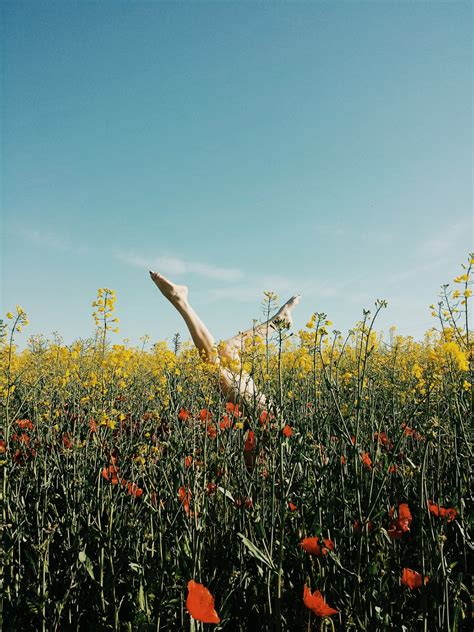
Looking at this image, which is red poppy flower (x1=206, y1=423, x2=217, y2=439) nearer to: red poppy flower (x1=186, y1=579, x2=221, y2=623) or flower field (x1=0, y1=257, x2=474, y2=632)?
flower field (x1=0, y1=257, x2=474, y2=632)

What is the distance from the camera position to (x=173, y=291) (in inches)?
249

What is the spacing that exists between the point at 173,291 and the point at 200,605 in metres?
5.34

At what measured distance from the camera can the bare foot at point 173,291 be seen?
630 centimetres

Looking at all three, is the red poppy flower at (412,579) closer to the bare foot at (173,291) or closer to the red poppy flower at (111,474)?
the red poppy flower at (111,474)

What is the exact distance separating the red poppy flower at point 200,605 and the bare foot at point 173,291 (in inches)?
204

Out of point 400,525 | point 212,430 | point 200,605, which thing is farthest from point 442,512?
point 212,430

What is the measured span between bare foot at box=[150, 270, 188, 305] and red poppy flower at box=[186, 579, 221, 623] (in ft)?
17.0

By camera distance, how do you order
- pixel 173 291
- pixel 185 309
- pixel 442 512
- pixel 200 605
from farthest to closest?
pixel 173 291 → pixel 185 309 → pixel 442 512 → pixel 200 605

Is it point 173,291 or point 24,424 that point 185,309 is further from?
point 24,424

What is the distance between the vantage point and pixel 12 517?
1.95m

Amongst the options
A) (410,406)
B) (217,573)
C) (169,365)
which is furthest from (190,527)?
(410,406)

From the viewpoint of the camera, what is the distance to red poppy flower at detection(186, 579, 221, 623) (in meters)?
1.11

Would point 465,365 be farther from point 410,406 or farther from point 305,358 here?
point 410,406

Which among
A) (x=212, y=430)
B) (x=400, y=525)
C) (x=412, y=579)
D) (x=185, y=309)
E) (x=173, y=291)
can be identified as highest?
(x=173, y=291)
